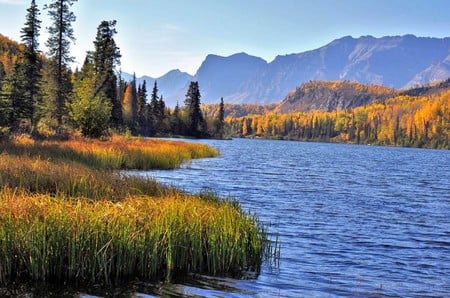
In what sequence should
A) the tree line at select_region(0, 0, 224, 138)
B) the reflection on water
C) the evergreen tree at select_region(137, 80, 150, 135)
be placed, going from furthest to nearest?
the evergreen tree at select_region(137, 80, 150, 135) < the tree line at select_region(0, 0, 224, 138) < the reflection on water

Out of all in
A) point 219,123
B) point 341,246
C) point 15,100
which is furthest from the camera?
point 219,123

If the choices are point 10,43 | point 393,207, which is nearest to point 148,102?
point 10,43

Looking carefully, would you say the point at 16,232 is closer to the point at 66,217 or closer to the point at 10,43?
the point at 66,217

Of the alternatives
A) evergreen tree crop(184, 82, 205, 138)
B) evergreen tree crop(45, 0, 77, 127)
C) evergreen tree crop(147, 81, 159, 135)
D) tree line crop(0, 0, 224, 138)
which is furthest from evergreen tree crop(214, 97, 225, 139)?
evergreen tree crop(45, 0, 77, 127)

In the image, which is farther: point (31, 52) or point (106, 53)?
point (106, 53)

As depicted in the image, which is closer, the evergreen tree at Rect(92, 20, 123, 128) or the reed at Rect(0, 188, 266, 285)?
the reed at Rect(0, 188, 266, 285)

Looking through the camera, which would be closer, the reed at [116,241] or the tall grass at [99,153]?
the reed at [116,241]

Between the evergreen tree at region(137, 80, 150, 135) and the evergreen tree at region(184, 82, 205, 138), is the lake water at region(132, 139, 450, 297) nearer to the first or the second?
the evergreen tree at region(137, 80, 150, 135)

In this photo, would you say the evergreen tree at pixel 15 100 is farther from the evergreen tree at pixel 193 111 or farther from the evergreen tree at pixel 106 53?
the evergreen tree at pixel 193 111

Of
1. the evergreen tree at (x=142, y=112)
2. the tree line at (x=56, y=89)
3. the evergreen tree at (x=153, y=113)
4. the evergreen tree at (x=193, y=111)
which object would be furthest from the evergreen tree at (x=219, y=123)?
Result: the tree line at (x=56, y=89)

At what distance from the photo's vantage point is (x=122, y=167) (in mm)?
34188

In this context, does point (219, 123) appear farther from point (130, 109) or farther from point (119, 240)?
point (119, 240)

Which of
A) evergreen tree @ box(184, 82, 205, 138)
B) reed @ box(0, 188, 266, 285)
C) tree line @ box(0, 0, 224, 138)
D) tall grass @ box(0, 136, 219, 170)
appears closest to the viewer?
reed @ box(0, 188, 266, 285)

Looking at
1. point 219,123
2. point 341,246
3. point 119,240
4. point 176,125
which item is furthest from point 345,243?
point 219,123
